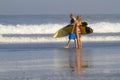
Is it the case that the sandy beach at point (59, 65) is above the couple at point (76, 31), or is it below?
below

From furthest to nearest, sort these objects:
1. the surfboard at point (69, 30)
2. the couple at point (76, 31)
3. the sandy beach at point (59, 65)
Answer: the surfboard at point (69, 30) < the couple at point (76, 31) < the sandy beach at point (59, 65)

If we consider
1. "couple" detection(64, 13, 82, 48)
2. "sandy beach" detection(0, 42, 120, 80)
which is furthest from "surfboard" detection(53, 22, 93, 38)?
"sandy beach" detection(0, 42, 120, 80)

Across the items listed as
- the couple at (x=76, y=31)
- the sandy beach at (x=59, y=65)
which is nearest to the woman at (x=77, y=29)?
the couple at (x=76, y=31)

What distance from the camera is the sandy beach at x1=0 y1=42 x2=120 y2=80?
12383 millimetres

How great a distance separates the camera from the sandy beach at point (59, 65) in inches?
488

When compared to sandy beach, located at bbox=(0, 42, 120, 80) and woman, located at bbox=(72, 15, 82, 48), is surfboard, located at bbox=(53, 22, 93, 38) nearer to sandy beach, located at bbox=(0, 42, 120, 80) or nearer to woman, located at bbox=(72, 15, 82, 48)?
woman, located at bbox=(72, 15, 82, 48)

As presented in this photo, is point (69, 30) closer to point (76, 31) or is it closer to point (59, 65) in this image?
point (76, 31)

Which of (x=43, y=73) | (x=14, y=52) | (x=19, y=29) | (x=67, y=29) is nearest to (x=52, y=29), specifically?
(x=19, y=29)

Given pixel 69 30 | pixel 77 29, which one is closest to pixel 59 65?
pixel 77 29

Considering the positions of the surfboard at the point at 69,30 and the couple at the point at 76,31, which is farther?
the surfboard at the point at 69,30

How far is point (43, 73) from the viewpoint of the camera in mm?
12898

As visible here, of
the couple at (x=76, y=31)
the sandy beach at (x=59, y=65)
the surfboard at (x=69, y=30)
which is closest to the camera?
the sandy beach at (x=59, y=65)

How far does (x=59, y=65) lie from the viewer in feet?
48.0

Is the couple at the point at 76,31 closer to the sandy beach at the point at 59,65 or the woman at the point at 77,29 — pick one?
the woman at the point at 77,29
